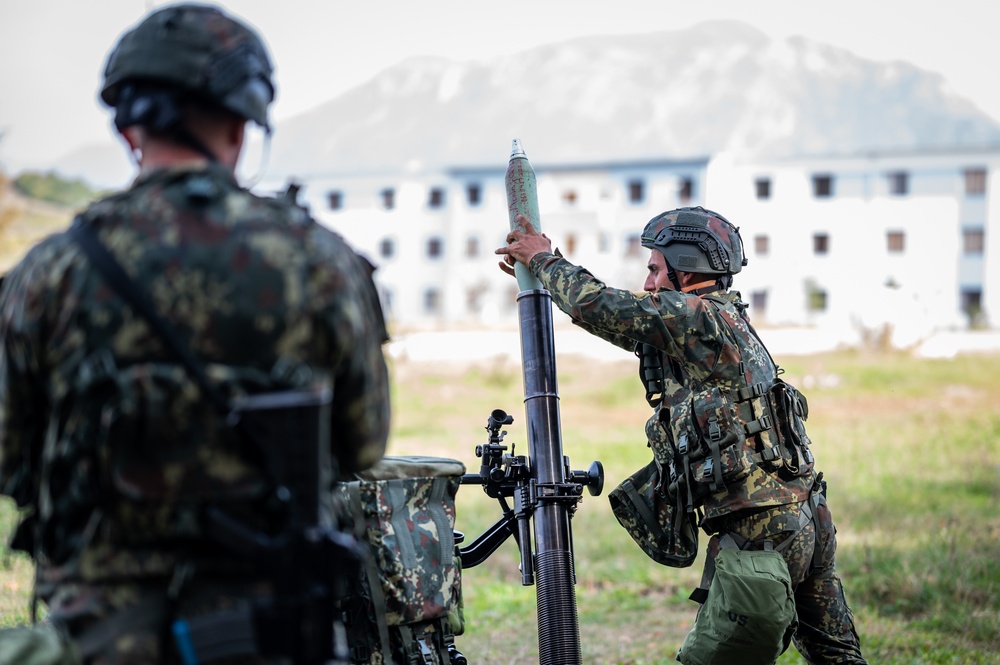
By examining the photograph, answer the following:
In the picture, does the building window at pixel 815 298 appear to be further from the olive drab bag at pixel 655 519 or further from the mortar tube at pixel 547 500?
the mortar tube at pixel 547 500

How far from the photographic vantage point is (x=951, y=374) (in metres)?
28.8

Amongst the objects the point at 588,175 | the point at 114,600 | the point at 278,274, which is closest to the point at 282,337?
the point at 278,274

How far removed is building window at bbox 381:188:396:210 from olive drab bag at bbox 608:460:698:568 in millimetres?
56798

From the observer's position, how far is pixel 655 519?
17.5ft

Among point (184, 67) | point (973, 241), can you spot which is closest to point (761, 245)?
point (973, 241)

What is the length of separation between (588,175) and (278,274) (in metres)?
56.3

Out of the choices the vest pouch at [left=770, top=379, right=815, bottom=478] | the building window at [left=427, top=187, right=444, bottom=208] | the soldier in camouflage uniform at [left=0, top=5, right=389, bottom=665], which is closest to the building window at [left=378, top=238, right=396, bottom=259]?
the building window at [left=427, top=187, right=444, bottom=208]

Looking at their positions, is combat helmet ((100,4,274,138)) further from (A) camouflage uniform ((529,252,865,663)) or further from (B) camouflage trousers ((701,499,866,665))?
(B) camouflage trousers ((701,499,866,665))

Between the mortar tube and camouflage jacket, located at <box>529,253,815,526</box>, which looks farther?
camouflage jacket, located at <box>529,253,815,526</box>

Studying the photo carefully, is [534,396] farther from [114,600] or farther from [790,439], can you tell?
[114,600]

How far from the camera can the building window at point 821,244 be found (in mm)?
55562

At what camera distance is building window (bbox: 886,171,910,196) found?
54500 millimetres

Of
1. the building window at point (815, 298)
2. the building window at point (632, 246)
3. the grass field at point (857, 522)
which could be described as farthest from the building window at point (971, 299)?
the grass field at point (857, 522)

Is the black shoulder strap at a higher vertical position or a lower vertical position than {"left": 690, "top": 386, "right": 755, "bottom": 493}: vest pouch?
higher
